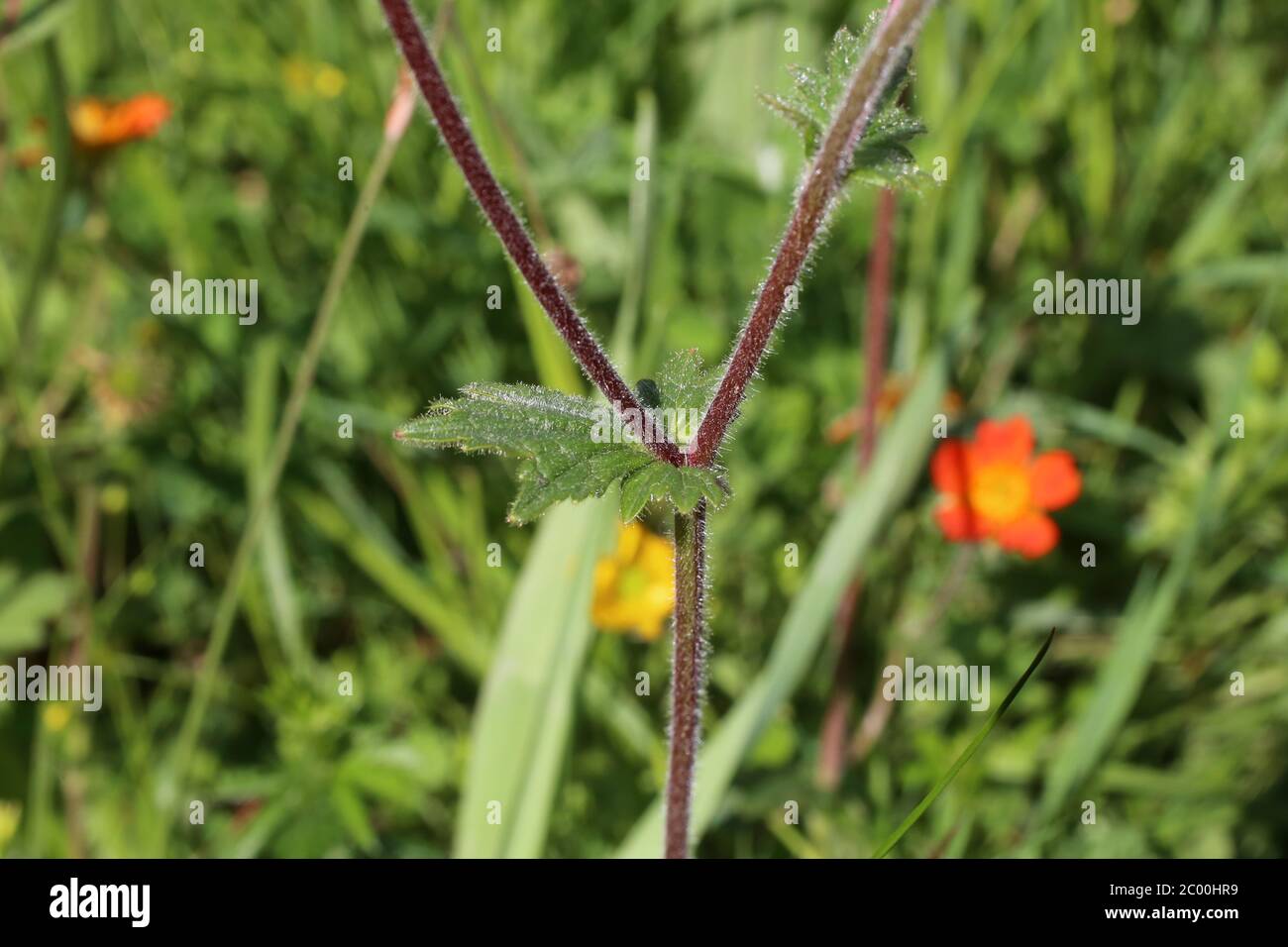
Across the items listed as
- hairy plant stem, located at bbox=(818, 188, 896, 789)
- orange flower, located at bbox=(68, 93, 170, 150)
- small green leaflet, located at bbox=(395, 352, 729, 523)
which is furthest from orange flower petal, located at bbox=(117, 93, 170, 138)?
small green leaflet, located at bbox=(395, 352, 729, 523)

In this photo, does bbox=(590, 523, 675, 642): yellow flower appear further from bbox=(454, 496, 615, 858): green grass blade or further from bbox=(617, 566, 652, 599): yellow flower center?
bbox=(454, 496, 615, 858): green grass blade

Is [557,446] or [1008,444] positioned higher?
[1008,444]

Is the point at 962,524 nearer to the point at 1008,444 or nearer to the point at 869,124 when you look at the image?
the point at 1008,444

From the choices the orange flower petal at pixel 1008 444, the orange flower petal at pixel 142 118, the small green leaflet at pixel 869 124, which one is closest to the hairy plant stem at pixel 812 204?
the small green leaflet at pixel 869 124

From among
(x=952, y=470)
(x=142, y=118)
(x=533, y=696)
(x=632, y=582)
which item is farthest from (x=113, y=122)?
(x=952, y=470)
